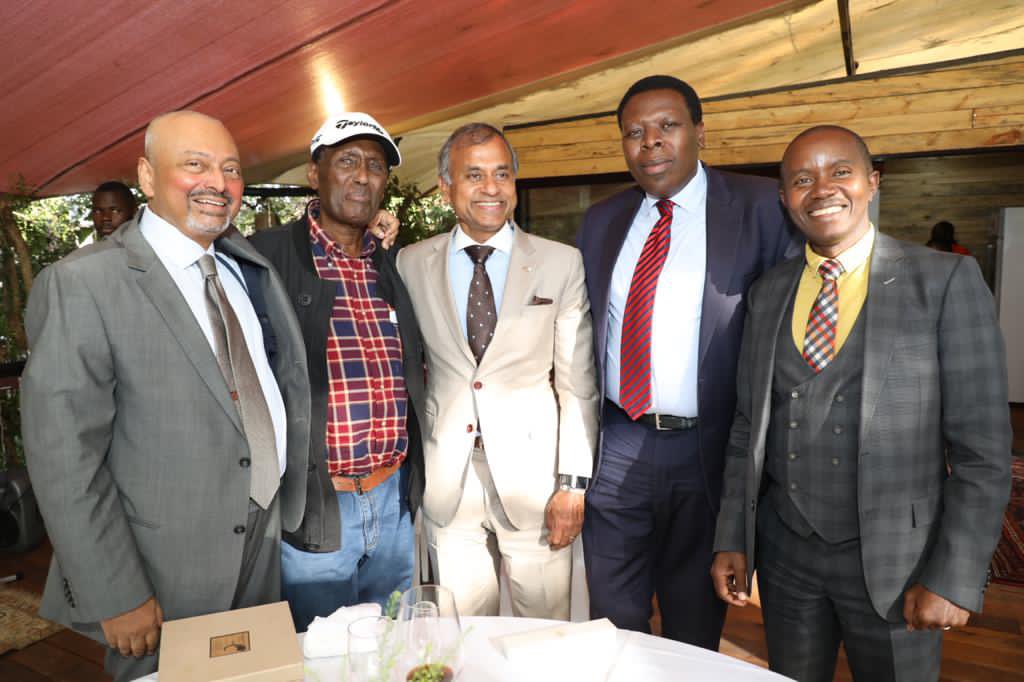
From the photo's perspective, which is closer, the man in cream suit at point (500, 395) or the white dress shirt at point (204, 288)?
the white dress shirt at point (204, 288)

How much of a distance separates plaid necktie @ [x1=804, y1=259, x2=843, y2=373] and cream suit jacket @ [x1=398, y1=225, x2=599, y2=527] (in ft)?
2.37

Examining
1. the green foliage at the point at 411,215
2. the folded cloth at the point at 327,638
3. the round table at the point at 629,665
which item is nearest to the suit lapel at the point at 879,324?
the round table at the point at 629,665

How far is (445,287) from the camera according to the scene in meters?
2.15

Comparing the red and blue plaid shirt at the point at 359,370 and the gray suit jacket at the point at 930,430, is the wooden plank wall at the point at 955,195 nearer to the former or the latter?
the gray suit jacket at the point at 930,430

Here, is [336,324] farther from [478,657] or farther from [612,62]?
[612,62]

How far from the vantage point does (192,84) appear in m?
3.62

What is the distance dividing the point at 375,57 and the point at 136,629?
321cm

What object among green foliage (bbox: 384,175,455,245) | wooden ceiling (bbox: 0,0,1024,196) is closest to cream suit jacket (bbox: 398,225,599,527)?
wooden ceiling (bbox: 0,0,1024,196)

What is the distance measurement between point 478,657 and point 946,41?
570cm

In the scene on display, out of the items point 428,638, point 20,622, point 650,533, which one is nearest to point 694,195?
point 650,533

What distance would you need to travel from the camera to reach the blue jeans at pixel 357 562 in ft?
6.51

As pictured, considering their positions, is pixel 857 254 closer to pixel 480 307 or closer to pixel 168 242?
pixel 480 307

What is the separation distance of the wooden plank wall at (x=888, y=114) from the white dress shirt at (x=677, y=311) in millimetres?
4076

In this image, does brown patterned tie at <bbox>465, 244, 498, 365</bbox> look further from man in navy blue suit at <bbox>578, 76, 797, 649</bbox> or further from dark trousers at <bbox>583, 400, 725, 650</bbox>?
dark trousers at <bbox>583, 400, 725, 650</bbox>
